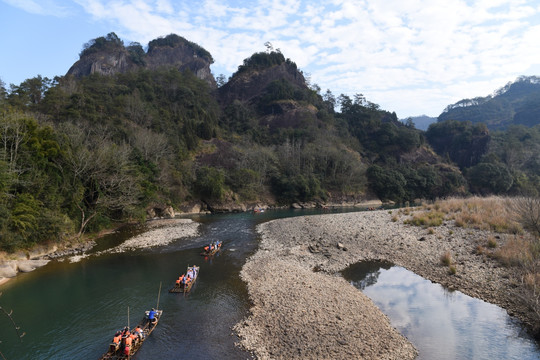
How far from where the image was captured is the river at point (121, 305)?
1095 centimetres

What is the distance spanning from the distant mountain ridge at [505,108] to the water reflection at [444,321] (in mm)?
155847

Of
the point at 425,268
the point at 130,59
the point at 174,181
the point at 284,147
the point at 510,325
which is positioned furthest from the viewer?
the point at 130,59

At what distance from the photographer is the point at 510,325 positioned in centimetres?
1223

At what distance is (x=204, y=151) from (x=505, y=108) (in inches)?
7126

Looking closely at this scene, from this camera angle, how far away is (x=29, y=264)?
18.8 meters

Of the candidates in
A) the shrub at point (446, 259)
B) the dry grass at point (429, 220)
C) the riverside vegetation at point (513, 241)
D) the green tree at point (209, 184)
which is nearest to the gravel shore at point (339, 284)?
the shrub at point (446, 259)

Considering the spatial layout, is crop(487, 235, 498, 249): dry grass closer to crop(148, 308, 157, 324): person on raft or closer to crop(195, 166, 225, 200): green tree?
crop(148, 308, 157, 324): person on raft

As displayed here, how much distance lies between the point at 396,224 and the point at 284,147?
44.8 meters

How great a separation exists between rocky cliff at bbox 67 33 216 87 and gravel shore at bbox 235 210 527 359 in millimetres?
108411

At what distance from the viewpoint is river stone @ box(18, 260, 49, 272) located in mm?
18359

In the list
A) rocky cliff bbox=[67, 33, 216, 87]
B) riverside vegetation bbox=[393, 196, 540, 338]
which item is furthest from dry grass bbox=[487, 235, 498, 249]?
rocky cliff bbox=[67, 33, 216, 87]

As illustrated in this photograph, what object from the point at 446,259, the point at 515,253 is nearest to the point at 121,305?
the point at 446,259

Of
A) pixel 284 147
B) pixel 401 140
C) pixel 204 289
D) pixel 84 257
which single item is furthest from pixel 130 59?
pixel 204 289

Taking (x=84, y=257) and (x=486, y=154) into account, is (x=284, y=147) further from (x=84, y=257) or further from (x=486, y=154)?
(x=486, y=154)
